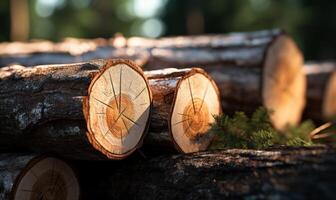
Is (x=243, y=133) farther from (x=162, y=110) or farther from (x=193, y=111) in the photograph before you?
(x=162, y=110)

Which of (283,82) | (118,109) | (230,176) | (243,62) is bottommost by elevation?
(230,176)

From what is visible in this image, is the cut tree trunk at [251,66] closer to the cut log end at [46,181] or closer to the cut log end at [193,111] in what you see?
the cut log end at [193,111]

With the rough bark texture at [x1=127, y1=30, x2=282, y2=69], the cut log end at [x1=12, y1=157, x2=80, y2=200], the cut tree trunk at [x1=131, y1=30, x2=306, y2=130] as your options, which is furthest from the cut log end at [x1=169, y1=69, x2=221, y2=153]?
the rough bark texture at [x1=127, y1=30, x2=282, y2=69]

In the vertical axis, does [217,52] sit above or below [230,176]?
above

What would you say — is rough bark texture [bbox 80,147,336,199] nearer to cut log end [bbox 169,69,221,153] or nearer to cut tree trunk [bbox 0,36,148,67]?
cut log end [bbox 169,69,221,153]

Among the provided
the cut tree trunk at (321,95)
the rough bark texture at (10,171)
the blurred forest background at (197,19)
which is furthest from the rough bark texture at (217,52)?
the blurred forest background at (197,19)

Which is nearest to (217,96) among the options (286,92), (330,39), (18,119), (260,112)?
(260,112)

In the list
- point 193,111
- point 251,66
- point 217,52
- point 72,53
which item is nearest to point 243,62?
point 251,66
